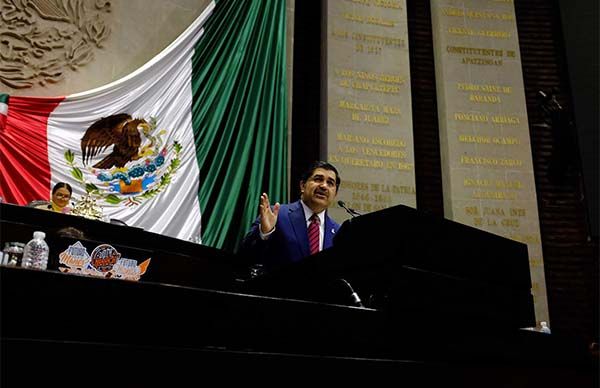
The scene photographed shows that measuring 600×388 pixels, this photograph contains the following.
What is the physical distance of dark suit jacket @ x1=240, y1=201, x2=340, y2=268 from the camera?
2.46m

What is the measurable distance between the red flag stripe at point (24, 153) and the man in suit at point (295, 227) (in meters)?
2.11

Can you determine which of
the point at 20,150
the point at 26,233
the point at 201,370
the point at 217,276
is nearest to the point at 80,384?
the point at 201,370

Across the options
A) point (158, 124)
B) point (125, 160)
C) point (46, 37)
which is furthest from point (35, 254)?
point (46, 37)

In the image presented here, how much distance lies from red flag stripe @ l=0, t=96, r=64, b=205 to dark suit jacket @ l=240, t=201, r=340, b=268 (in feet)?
6.95

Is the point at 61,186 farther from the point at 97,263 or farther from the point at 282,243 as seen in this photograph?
the point at 97,263

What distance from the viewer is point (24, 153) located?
3.96m

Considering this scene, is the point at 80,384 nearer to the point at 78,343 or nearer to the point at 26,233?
the point at 78,343

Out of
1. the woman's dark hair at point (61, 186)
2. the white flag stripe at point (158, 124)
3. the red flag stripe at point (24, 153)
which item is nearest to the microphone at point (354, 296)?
the woman's dark hair at point (61, 186)

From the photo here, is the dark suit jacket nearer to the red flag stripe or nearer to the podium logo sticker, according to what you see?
the podium logo sticker

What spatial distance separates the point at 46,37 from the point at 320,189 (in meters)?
3.24

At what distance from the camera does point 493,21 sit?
5723 millimetres

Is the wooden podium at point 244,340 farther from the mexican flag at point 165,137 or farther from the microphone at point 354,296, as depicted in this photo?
the mexican flag at point 165,137

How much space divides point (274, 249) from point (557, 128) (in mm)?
4255

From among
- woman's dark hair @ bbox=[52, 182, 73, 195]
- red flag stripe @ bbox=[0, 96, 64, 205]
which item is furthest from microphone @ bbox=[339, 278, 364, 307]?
red flag stripe @ bbox=[0, 96, 64, 205]
